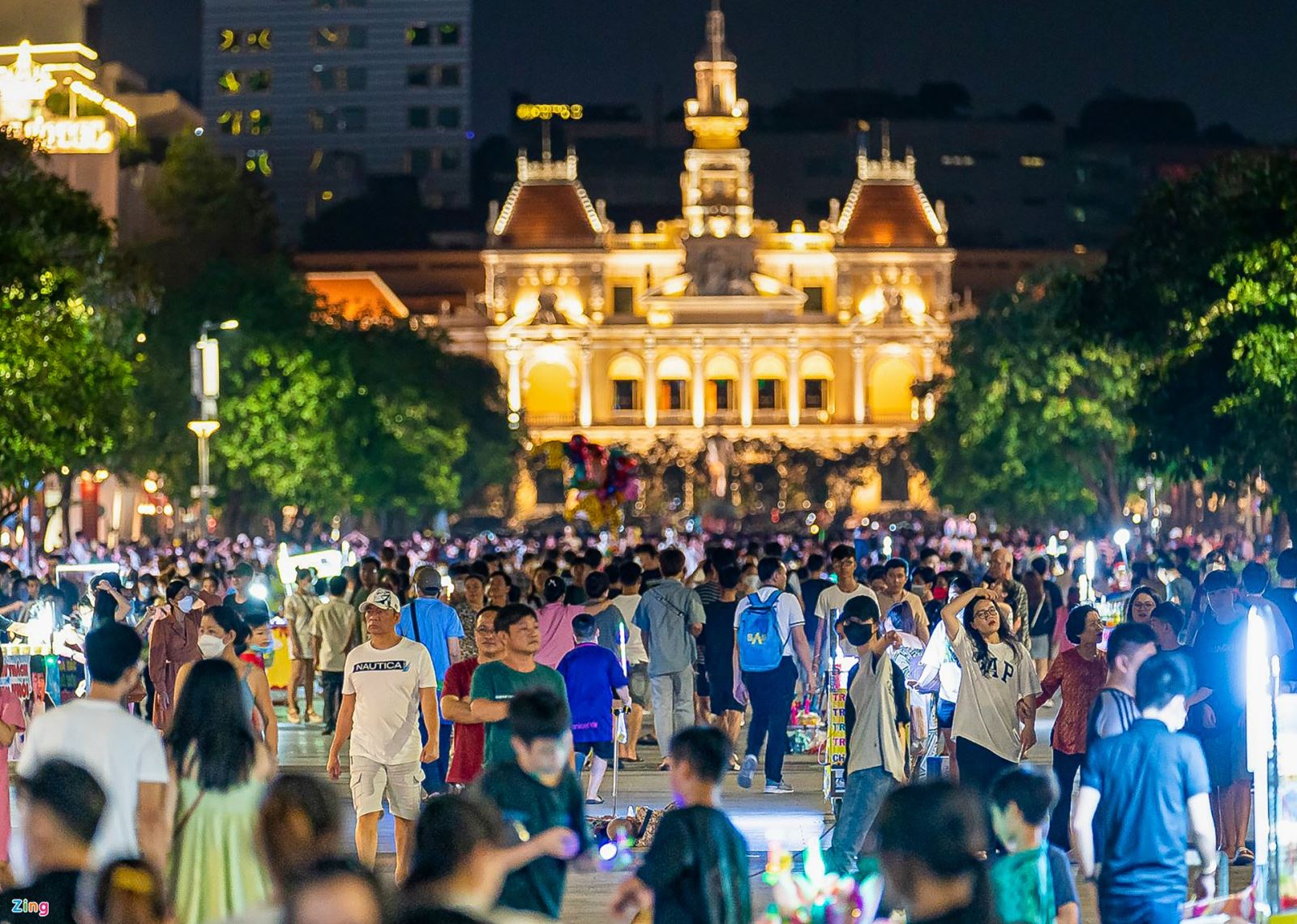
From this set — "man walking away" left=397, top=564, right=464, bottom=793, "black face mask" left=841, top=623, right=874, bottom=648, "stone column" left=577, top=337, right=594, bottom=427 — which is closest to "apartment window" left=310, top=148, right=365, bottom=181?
"stone column" left=577, top=337, right=594, bottom=427

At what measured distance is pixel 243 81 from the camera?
424 feet

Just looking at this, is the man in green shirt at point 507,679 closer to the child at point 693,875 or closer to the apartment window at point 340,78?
the child at point 693,875

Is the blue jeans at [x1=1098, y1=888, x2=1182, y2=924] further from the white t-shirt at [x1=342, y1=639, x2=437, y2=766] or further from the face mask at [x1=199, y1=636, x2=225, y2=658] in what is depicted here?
the face mask at [x1=199, y1=636, x2=225, y2=658]

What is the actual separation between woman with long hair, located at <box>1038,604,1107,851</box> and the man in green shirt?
3.12 meters

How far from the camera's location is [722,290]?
10662 centimetres

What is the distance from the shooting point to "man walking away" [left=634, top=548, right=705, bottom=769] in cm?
1644

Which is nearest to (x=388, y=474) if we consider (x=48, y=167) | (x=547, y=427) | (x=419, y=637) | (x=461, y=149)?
(x=48, y=167)

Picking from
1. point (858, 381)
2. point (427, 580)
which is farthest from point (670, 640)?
point (858, 381)

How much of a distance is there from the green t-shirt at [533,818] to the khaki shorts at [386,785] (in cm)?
344

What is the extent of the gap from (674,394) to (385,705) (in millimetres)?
98048

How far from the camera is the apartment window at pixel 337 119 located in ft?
421

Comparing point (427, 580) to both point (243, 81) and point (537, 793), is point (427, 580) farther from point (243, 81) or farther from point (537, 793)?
point (243, 81)

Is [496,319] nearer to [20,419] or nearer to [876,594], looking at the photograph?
[20,419]

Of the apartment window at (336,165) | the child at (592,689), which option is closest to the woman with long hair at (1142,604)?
the child at (592,689)
